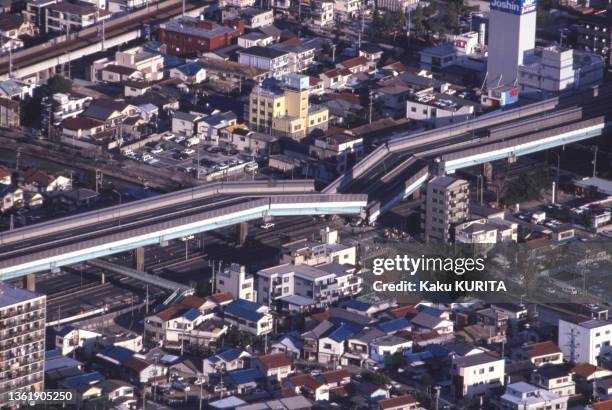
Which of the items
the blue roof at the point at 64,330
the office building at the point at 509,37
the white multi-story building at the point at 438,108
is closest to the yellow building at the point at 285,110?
the white multi-story building at the point at 438,108

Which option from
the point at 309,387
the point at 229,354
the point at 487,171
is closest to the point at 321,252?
the point at 229,354

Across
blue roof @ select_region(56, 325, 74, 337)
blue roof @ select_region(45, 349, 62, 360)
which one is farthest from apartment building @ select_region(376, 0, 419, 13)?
blue roof @ select_region(45, 349, 62, 360)

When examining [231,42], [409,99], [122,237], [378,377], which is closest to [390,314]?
[378,377]

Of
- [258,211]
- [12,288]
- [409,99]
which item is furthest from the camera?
[409,99]

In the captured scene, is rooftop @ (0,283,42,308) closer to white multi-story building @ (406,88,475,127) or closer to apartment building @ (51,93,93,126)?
apartment building @ (51,93,93,126)

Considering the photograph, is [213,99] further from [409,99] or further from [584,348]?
[584,348]

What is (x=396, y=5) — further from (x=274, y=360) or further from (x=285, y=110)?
(x=274, y=360)

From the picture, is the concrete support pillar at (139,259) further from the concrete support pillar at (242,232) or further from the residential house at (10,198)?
the residential house at (10,198)
